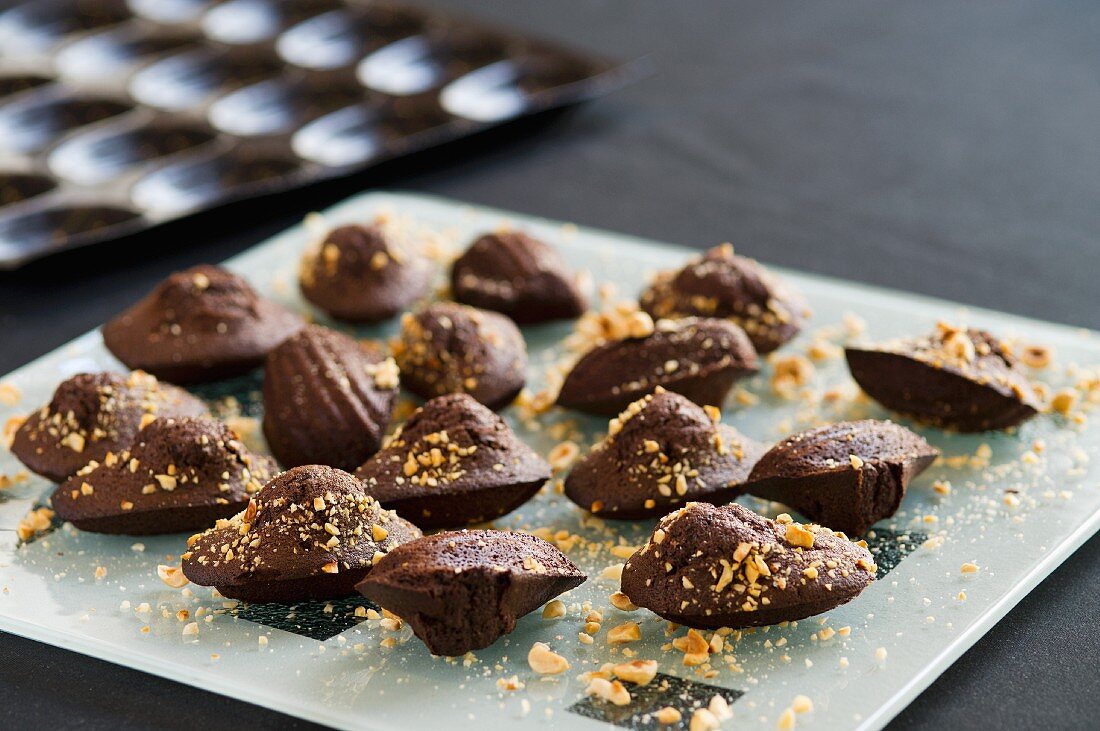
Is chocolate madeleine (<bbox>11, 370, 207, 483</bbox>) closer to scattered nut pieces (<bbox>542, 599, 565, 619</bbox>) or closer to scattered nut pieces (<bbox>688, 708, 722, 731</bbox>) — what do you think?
scattered nut pieces (<bbox>542, 599, 565, 619</bbox>)

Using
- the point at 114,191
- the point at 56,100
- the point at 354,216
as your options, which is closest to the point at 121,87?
the point at 56,100

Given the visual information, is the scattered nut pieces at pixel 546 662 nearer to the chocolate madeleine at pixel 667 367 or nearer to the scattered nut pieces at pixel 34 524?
the chocolate madeleine at pixel 667 367

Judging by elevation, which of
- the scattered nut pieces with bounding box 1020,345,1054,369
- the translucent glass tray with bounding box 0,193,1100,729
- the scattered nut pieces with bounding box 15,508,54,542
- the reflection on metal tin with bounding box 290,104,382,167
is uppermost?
the reflection on metal tin with bounding box 290,104,382,167

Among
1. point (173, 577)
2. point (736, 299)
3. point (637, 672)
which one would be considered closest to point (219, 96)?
point (736, 299)

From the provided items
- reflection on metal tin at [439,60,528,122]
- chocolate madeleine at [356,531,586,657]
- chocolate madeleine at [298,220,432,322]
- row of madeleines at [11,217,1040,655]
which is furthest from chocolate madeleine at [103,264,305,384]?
reflection on metal tin at [439,60,528,122]

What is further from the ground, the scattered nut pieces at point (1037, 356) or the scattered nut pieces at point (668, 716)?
the scattered nut pieces at point (1037, 356)

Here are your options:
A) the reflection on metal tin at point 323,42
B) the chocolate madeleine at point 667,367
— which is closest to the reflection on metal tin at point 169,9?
the reflection on metal tin at point 323,42

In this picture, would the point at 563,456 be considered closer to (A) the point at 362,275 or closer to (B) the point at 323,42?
(A) the point at 362,275
